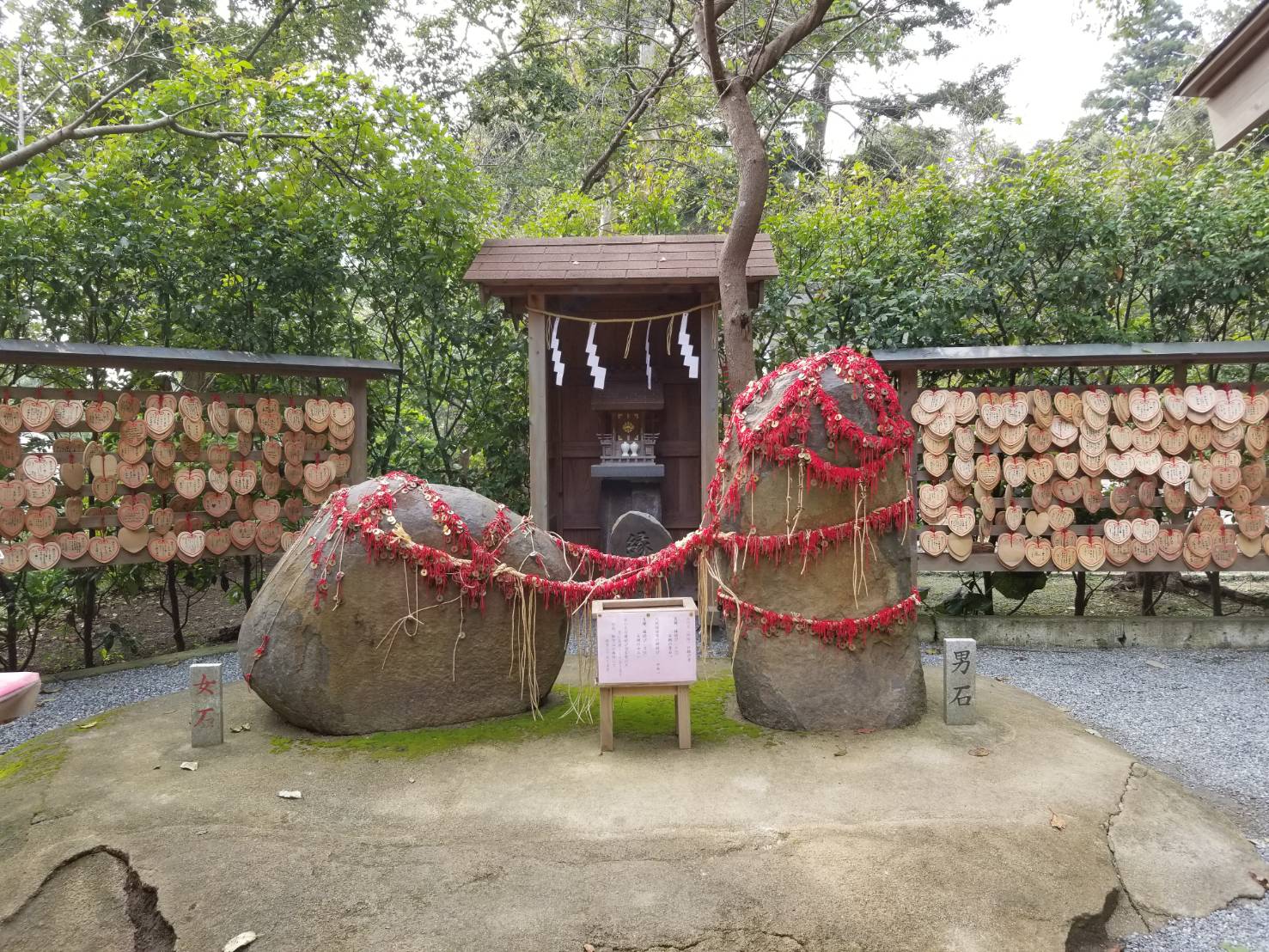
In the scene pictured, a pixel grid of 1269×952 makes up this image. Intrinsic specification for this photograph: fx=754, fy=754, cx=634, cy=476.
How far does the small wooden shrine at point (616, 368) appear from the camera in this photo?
20.0ft

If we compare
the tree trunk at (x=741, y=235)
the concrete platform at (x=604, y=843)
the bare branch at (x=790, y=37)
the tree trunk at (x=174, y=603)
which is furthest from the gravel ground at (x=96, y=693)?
the bare branch at (x=790, y=37)

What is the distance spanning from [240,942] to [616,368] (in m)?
5.94

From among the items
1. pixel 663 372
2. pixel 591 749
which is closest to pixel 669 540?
pixel 591 749

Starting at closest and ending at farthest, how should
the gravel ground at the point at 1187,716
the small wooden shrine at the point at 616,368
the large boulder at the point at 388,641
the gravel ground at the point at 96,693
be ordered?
the gravel ground at the point at 1187,716 → the large boulder at the point at 388,641 → the gravel ground at the point at 96,693 → the small wooden shrine at the point at 616,368

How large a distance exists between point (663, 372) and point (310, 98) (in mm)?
3865

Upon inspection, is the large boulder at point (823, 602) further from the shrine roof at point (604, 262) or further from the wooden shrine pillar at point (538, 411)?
the wooden shrine pillar at point (538, 411)

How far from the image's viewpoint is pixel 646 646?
11.6ft

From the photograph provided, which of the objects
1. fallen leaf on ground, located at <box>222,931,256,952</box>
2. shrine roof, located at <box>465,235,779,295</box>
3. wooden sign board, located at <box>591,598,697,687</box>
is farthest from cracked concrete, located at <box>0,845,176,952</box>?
shrine roof, located at <box>465,235,779,295</box>

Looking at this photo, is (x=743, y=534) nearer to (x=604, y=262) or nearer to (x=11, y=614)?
(x=604, y=262)

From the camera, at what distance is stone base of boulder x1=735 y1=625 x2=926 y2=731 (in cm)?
378

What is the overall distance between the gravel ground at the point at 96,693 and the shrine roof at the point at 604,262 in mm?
3477

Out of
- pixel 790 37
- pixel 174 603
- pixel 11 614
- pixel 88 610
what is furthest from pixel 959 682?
pixel 11 614

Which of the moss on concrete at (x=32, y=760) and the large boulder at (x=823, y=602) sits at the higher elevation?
the large boulder at (x=823, y=602)

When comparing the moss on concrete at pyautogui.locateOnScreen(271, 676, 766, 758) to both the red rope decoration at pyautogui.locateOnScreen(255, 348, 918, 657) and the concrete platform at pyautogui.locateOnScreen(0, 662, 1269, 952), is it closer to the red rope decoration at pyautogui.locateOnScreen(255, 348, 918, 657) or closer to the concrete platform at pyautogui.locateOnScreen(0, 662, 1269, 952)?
the concrete platform at pyautogui.locateOnScreen(0, 662, 1269, 952)
